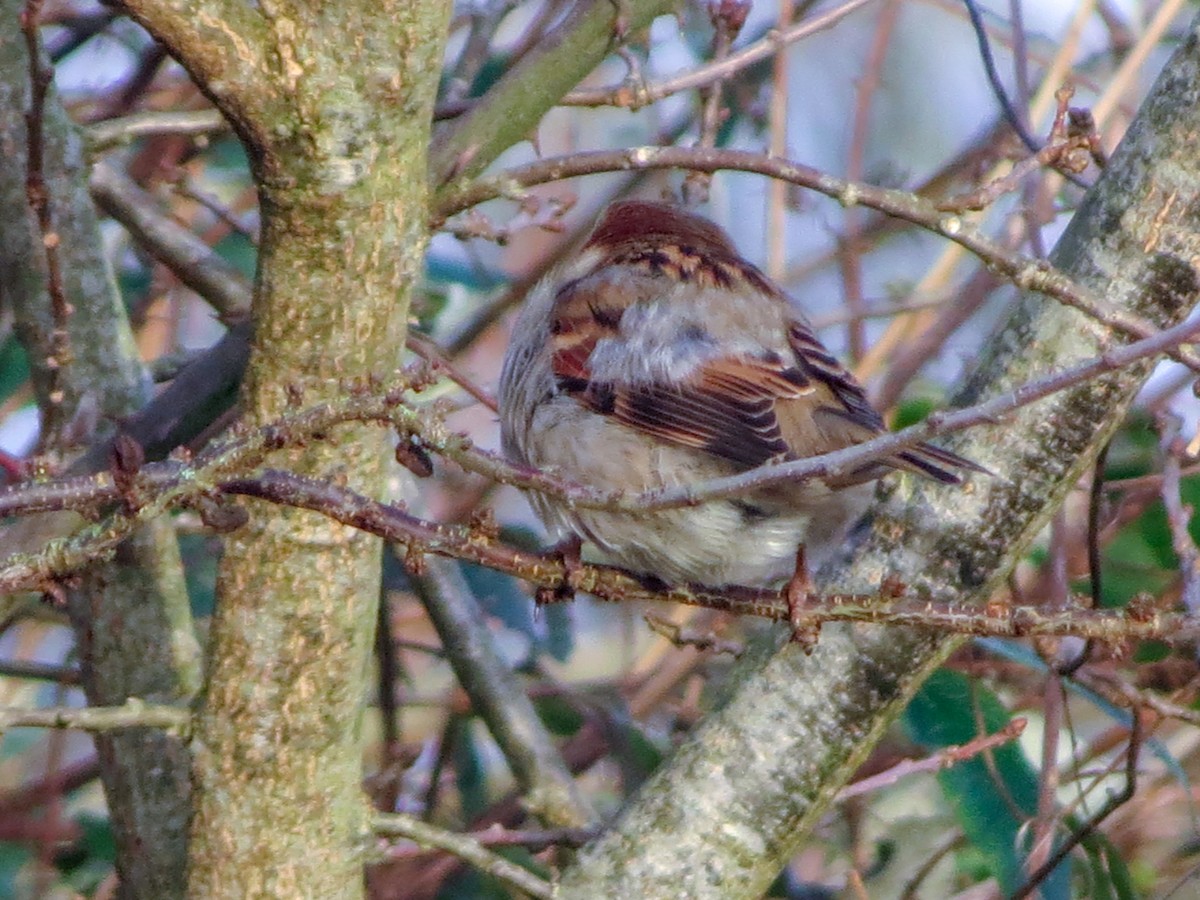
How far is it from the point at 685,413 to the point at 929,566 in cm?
53

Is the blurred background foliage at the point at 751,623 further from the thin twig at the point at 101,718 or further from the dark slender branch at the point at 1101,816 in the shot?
the thin twig at the point at 101,718

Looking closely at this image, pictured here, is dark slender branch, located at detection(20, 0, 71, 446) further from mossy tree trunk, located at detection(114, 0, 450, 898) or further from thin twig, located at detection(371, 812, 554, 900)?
thin twig, located at detection(371, 812, 554, 900)

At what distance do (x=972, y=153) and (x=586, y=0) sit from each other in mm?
2314

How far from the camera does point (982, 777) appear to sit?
3.49 meters

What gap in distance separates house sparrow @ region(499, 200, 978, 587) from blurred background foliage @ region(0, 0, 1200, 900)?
10.9 inches

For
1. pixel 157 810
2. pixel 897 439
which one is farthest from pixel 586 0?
pixel 157 810

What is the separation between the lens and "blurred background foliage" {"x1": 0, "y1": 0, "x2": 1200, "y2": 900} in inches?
137

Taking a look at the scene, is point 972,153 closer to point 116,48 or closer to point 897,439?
point 116,48

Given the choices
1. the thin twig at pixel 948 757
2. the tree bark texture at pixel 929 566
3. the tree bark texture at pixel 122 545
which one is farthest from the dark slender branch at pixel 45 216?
the thin twig at pixel 948 757

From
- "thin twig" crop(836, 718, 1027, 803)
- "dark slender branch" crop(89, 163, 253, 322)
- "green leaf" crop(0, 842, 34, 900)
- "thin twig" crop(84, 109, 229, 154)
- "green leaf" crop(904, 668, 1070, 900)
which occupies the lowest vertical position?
"green leaf" crop(0, 842, 34, 900)

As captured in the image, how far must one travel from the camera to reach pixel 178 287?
441 centimetres

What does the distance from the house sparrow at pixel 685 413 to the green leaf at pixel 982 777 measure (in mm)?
697

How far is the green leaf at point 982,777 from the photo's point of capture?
130 inches

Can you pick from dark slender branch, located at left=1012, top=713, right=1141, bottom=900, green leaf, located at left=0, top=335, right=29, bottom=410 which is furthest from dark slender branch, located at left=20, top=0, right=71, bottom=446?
dark slender branch, located at left=1012, top=713, right=1141, bottom=900
